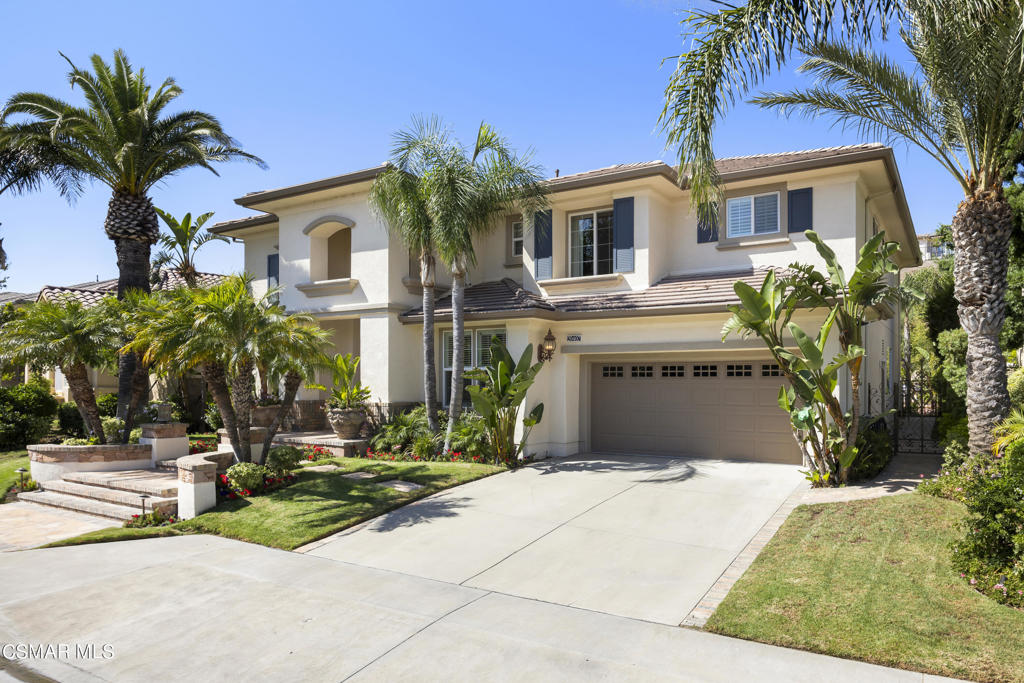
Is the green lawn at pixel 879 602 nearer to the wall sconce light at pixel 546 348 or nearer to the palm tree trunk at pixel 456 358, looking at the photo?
the wall sconce light at pixel 546 348

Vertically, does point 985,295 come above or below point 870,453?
above

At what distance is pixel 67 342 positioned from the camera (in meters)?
13.9

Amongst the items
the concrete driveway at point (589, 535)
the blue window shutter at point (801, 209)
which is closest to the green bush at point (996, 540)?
the concrete driveway at point (589, 535)

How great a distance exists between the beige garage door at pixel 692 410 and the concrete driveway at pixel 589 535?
865 millimetres

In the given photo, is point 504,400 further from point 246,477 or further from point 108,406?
point 108,406

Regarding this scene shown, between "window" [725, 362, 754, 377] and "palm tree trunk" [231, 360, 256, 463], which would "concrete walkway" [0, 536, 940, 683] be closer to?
"palm tree trunk" [231, 360, 256, 463]

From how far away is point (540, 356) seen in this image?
15.1 metres

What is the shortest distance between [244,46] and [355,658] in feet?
37.1

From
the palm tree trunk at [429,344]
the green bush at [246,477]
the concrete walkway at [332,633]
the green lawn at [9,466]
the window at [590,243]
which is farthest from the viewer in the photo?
the window at [590,243]

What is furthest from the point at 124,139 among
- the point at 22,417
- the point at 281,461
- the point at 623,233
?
the point at 623,233

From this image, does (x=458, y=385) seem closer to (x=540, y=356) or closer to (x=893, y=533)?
(x=540, y=356)

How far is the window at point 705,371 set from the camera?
14297 mm

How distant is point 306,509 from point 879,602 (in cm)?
811

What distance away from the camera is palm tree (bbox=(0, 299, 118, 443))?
13758 mm
